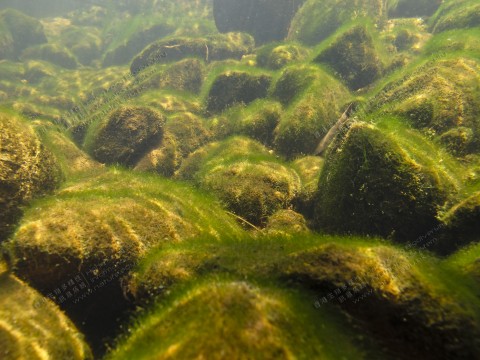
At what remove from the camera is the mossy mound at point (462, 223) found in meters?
4.09

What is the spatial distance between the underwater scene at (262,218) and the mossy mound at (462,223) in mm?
18

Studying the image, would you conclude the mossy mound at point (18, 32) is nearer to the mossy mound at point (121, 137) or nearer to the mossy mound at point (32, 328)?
the mossy mound at point (121, 137)

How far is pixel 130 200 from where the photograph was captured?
5027 mm

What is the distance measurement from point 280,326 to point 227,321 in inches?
15.2

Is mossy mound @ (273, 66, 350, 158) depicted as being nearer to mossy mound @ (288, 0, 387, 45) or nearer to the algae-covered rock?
mossy mound @ (288, 0, 387, 45)

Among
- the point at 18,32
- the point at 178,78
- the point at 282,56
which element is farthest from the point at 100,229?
the point at 18,32

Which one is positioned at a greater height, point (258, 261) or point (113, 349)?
point (258, 261)

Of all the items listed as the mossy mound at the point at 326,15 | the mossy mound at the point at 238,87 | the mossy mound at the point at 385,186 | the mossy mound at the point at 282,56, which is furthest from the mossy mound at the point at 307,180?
the mossy mound at the point at 326,15

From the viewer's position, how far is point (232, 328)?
2.13 meters

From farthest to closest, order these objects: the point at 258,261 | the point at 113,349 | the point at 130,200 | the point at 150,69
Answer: the point at 150,69
the point at 130,200
the point at 258,261
the point at 113,349

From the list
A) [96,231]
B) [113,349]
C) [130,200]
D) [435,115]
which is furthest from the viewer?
[435,115]

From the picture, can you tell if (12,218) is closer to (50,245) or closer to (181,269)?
(50,245)

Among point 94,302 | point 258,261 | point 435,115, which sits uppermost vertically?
point 435,115

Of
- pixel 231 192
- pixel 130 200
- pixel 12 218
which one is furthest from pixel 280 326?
pixel 12 218
